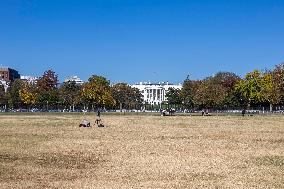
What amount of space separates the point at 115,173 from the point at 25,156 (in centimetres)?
643

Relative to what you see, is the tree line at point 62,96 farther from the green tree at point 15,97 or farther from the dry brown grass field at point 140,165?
the dry brown grass field at point 140,165

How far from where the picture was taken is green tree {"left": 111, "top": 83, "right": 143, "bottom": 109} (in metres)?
167

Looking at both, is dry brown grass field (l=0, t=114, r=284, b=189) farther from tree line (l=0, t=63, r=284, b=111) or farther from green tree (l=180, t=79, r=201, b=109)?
green tree (l=180, t=79, r=201, b=109)

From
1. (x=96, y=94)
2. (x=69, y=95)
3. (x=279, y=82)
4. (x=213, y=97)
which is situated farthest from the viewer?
(x=69, y=95)

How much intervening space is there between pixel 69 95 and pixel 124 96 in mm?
25167

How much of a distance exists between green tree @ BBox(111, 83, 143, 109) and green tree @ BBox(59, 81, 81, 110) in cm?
1391

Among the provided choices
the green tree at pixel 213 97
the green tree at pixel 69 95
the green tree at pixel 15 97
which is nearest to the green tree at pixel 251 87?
the green tree at pixel 213 97

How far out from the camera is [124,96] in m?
173

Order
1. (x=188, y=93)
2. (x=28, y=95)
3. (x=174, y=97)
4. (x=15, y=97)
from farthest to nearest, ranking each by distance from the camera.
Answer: (x=174, y=97) → (x=188, y=93) → (x=15, y=97) → (x=28, y=95)

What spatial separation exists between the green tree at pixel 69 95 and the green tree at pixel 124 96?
13.9 m

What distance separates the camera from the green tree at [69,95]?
149 meters

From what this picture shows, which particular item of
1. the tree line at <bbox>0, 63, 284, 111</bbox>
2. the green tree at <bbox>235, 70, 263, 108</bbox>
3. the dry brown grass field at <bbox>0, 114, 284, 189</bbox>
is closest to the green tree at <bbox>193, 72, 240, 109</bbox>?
the tree line at <bbox>0, 63, 284, 111</bbox>

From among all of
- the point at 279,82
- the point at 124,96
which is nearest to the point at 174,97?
the point at 124,96

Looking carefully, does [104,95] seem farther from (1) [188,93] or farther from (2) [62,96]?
(1) [188,93]
